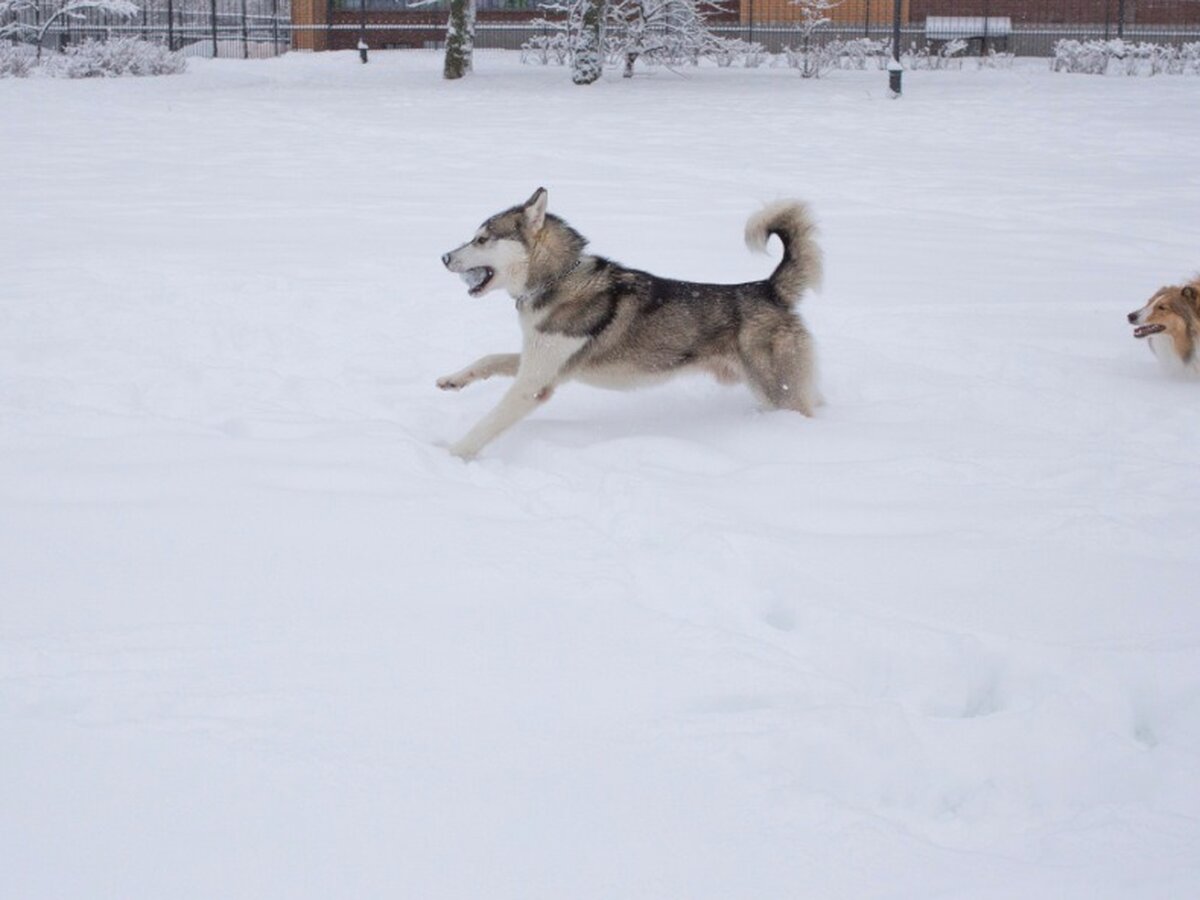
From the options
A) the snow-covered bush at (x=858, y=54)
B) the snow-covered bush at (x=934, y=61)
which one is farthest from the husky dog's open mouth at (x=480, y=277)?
the snow-covered bush at (x=934, y=61)

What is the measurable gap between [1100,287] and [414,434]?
5.19 m

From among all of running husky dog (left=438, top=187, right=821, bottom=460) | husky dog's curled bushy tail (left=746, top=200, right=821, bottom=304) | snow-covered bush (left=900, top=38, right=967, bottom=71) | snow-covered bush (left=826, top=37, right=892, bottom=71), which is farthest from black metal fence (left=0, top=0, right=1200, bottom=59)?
running husky dog (left=438, top=187, right=821, bottom=460)

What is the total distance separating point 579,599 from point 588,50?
24.0 m

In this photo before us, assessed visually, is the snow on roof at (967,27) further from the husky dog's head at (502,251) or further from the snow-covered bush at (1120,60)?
the husky dog's head at (502,251)

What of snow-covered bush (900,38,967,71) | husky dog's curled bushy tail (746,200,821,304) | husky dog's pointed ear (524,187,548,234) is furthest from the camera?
snow-covered bush (900,38,967,71)

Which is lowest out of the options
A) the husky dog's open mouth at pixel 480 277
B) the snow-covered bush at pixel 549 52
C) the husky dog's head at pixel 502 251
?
the husky dog's open mouth at pixel 480 277

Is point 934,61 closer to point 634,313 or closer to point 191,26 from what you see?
point 191,26

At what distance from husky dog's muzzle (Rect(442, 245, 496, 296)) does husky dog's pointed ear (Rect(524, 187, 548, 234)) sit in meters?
0.27

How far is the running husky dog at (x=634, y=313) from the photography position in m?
5.65

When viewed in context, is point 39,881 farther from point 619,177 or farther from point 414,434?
point 619,177

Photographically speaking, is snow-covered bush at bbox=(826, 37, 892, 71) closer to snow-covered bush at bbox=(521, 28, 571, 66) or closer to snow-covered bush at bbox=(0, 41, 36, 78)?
snow-covered bush at bbox=(521, 28, 571, 66)

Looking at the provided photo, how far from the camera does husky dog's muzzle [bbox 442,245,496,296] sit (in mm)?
5613

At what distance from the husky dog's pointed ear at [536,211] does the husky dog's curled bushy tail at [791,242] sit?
0.92 metres

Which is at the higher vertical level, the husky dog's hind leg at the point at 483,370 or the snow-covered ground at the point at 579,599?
the husky dog's hind leg at the point at 483,370
